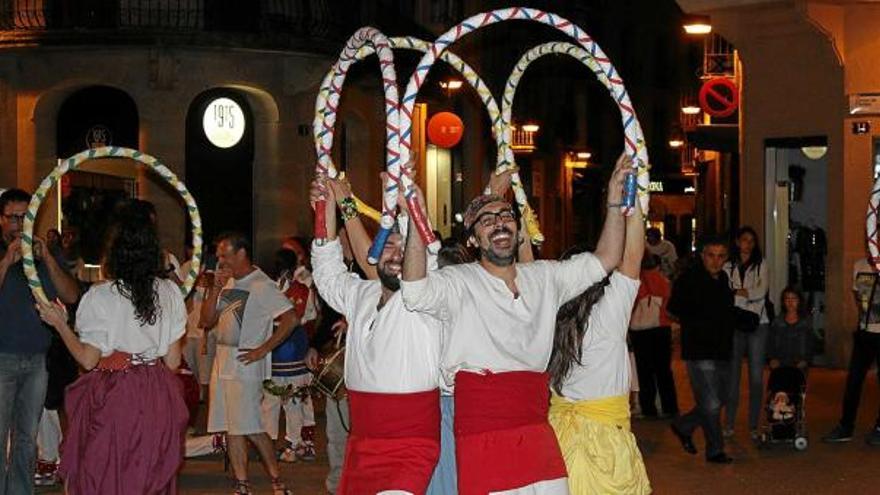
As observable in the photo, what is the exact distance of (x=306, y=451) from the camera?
1386 cm

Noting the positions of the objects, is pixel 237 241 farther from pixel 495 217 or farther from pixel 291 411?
pixel 495 217

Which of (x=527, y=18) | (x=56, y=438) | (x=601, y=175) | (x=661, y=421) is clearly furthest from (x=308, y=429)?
(x=601, y=175)

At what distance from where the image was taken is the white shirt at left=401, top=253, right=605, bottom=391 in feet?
23.2

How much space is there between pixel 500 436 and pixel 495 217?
96cm

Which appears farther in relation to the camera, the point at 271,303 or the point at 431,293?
the point at 271,303

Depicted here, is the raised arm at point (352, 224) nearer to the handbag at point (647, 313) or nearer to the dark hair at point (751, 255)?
the dark hair at point (751, 255)

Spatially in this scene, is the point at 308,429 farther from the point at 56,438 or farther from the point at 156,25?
the point at 156,25

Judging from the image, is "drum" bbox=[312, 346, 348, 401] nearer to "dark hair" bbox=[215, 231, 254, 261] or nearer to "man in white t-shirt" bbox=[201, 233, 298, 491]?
"man in white t-shirt" bbox=[201, 233, 298, 491]

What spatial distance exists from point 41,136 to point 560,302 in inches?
732

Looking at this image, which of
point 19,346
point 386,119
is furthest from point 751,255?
point 386,119

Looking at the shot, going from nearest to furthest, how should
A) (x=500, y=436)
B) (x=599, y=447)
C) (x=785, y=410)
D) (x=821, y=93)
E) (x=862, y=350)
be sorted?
(x=500, y=436)
(x=599, y=447)
(x=785, y=410)
(x=862, y=350)
(x=821, y=93)

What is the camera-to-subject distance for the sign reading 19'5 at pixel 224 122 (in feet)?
84.2

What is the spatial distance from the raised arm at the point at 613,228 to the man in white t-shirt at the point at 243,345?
14.6 ft

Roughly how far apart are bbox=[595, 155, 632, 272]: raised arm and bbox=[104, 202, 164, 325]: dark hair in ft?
8.40
